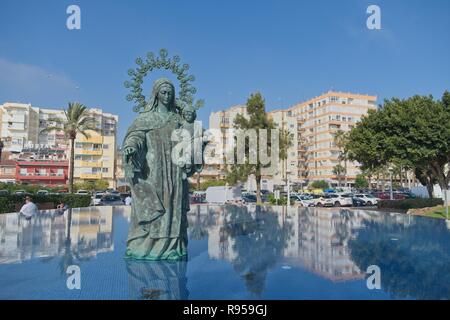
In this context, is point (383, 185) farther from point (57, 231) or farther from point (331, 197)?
point (57, 231)

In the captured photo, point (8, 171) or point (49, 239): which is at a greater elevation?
point (8, 171)

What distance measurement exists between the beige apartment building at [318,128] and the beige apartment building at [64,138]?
24.2 m

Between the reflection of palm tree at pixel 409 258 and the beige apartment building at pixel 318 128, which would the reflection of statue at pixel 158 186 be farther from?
the beige apartment building at pixel 318 128

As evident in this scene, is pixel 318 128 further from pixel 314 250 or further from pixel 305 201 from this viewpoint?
pixel 314 250

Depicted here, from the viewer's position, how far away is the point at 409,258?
10.1 m

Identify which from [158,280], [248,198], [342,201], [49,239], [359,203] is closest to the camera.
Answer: [158,280]

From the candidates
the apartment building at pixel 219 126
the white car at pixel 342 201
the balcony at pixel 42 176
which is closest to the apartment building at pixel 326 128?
the apartment building at pixel 219 126

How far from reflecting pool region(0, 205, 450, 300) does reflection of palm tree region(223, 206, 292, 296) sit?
0.03m

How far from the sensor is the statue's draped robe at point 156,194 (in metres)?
8.38

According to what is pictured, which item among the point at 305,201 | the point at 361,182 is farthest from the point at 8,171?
the point at 361,182

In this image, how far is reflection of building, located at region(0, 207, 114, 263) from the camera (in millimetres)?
10391

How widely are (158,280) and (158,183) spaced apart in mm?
2301

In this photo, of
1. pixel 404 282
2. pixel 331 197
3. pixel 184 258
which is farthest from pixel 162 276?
pixel 331 197

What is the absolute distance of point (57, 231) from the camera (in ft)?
49.6
